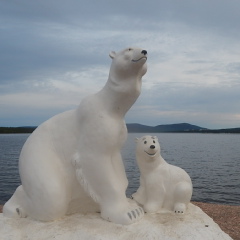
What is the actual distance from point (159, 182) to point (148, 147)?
479 mm

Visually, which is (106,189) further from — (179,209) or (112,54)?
(112,54)

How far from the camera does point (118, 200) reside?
15.2 feet

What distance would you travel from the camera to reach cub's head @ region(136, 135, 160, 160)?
489 cm

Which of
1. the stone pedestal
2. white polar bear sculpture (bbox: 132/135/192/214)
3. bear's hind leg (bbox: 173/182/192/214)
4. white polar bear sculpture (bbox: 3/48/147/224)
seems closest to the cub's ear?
white polar bear sculpture (bbox: 3/48/147/224)

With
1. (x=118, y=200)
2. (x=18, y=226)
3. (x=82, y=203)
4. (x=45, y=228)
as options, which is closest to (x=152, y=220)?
(x=118, y=200)

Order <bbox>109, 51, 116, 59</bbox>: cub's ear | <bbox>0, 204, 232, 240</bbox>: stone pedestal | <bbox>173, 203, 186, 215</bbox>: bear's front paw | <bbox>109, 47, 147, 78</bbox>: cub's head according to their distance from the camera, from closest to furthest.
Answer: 1. <bbox>0, 204, 232, 240</bbox>: stone pedestal
2. <bbox>109, 47, 147, 78</bbox>: cub's head
3. <bbox>109, 51, 116, 59</bbox>: cub's ear
4. <bbox>173, 203, 186, 215</bbox>: bear's front paw

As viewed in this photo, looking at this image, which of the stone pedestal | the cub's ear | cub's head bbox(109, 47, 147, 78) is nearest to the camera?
the stone pedestal

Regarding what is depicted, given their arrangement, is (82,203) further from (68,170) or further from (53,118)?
(53,118)

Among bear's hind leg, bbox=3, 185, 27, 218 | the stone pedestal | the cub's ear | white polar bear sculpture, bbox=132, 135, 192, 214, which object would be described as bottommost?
the stone pedestal

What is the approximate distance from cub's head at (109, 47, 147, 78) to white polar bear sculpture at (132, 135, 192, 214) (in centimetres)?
93

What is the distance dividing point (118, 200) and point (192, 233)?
0.92 meters

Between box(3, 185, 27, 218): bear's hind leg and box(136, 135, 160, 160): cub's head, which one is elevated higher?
box(136, 135, 160, 160): cub's head

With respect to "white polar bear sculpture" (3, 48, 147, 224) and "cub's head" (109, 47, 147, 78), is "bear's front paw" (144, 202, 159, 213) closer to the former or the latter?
"white polar bear sculpture" (3, 48, 147, 224)

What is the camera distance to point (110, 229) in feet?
14.5
